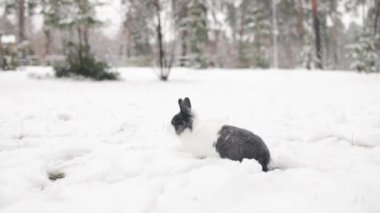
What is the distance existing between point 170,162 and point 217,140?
A: 21.7 inches

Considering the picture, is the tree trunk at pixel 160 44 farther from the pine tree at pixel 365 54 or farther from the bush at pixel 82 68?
the pine tree at pixel 365 54

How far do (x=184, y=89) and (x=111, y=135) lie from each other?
18.9 feet

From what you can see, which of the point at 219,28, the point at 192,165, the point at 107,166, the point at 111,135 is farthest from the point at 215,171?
the point at 219,28

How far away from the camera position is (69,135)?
5.38 m

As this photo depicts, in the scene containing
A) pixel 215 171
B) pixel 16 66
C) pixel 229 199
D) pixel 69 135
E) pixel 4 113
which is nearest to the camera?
pixel 229 199

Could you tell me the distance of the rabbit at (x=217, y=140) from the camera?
3.83 meters

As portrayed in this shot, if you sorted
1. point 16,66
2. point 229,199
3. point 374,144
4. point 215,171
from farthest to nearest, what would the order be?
point 16,66, point 374,144, point 215,171, point 229,199

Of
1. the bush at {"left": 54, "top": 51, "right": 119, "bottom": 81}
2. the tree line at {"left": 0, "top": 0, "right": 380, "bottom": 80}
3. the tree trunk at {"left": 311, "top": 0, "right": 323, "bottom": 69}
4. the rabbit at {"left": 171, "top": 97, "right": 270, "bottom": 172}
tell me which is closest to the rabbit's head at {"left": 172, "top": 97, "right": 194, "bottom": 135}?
the rabbit at {"left": 171, "top": 97, "right": 270, "bottom": 172}

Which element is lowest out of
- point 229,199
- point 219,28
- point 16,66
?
point 229,199

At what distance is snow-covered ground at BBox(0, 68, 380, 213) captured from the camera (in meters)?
3.02

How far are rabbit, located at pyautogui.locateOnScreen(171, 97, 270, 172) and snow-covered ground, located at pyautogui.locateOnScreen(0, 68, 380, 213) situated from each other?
5.8 inches

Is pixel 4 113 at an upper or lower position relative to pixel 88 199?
upper

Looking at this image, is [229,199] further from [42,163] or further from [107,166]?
[42,163]

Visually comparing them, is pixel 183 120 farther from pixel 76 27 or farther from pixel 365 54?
pixel 365 54
